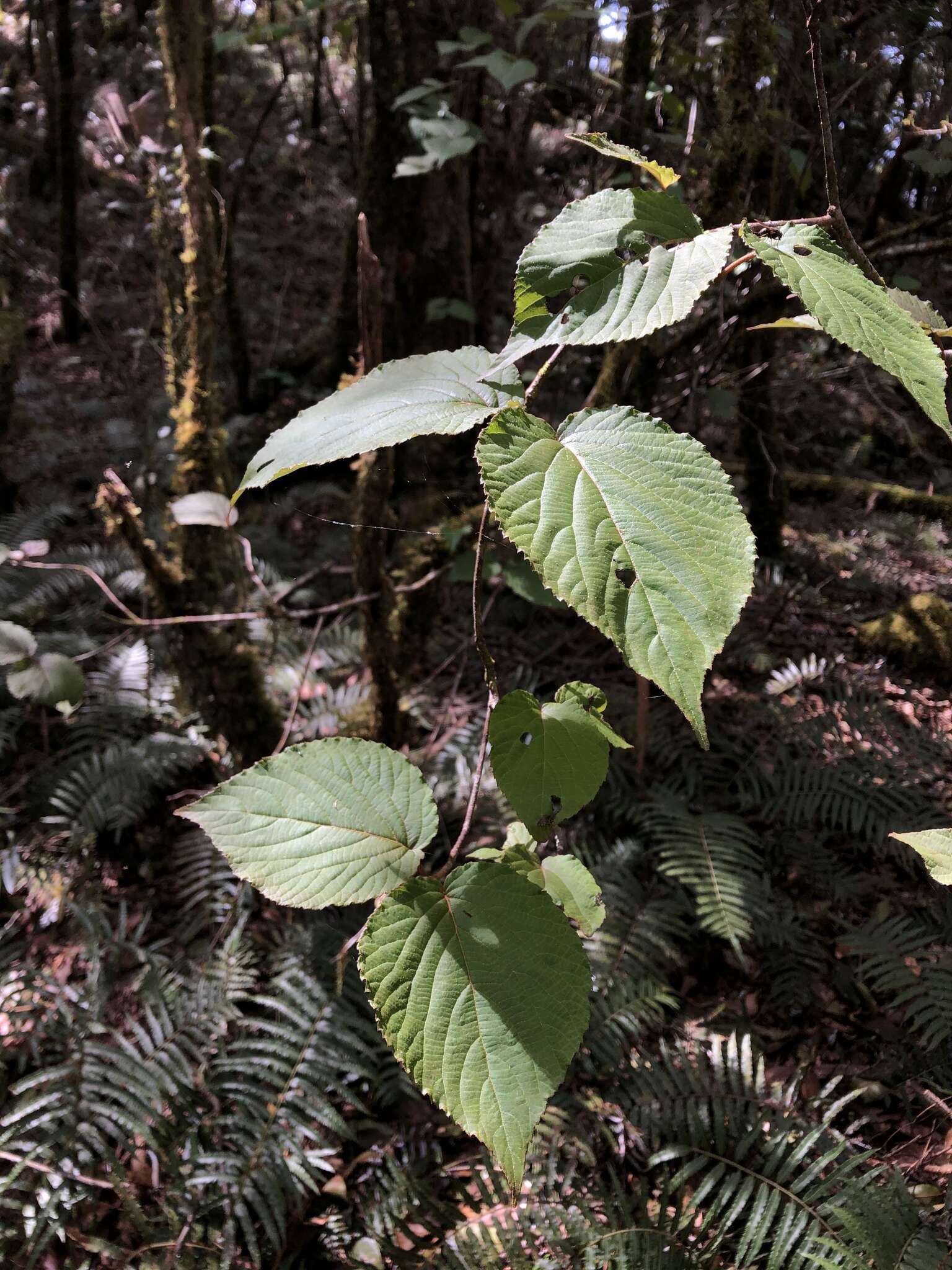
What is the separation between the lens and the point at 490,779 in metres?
2.59

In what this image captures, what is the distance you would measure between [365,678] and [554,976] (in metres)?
2.68

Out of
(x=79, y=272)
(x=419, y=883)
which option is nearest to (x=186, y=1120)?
(x=419, y=883)

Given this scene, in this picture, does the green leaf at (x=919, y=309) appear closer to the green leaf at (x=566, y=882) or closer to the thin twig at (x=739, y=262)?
the thin twig at (x=739, y=262)

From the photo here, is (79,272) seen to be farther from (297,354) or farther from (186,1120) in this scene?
(186,1120)

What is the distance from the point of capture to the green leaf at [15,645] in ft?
7.56

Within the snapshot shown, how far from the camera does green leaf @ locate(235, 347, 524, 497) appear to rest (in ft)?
2.23

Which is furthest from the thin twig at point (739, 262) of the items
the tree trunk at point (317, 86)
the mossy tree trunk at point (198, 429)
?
the tree trunk at point (317, 86)

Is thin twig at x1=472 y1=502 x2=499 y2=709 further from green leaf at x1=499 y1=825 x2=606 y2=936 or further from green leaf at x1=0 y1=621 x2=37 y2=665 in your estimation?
→ green leaf at x1=0 y1=621 x2=37 y2=665

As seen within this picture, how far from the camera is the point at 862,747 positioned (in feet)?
8.54

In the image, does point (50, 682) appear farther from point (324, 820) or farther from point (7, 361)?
point (7, 361)

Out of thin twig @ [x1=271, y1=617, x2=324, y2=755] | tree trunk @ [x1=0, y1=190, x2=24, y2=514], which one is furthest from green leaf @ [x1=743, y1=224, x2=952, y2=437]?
tree trunk @ [x1=0, y1=190, x2=24, y2=514]

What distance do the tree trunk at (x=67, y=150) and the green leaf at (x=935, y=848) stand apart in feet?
22.8

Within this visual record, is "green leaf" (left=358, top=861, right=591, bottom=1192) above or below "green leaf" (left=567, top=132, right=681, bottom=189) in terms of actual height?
below

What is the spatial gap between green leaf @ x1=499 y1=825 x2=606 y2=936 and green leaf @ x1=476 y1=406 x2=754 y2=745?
1.38 feet
